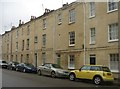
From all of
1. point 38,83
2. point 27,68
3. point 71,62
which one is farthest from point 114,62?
point 27,68

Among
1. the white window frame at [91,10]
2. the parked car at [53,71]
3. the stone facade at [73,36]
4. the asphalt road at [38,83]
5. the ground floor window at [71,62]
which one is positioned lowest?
the asphalt road at [38,83]

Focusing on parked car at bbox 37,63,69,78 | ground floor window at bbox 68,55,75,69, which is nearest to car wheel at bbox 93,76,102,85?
parked car at bbox 37,63,69,78

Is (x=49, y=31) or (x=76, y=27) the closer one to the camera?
(x=76, y=27)

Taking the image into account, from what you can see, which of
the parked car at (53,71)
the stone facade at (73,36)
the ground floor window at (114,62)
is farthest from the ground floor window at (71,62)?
the ground floor window at (114,62)

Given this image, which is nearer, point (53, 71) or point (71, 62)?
point (53, 71)

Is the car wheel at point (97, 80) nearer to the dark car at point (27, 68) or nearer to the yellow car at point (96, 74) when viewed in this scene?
the yellow car at point (96, 74)

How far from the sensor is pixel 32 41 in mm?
42281

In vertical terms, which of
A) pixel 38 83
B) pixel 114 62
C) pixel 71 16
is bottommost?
pixel 38 83

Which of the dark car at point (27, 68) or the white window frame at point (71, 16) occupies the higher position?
the white window frame at point (71, 16)

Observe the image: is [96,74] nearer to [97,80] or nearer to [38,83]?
[97,80]

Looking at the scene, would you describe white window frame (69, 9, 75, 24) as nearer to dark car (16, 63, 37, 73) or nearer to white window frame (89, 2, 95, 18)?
white window frame (89, 2, 95, 18)

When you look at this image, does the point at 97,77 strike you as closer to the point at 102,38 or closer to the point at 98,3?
the point at 102,38

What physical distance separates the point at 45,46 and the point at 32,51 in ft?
17.9

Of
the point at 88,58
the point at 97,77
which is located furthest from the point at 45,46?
the point at 97,77
